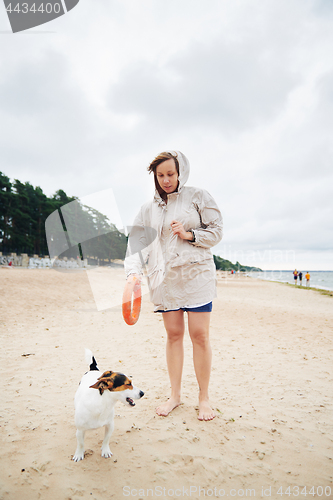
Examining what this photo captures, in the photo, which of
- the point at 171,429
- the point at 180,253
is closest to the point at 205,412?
the point at 171,429

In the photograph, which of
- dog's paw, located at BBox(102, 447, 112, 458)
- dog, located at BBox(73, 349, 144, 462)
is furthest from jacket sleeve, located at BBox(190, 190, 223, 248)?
dog's paw, located at BBox(102, 447, 112, 458)

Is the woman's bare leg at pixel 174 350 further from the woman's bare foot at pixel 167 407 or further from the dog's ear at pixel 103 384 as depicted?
the dog's ear at pixel 103 384

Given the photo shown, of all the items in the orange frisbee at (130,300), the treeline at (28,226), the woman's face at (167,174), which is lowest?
the orange frisbee at (130,300)

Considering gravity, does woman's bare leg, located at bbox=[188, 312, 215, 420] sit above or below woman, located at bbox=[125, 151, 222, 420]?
below

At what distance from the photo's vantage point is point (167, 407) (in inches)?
114

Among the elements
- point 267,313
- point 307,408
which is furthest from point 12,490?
point 267,313

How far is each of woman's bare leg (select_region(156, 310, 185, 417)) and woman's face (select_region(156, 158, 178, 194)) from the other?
124cm

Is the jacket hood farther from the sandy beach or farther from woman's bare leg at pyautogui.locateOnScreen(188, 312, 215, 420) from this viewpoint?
the sandy beach

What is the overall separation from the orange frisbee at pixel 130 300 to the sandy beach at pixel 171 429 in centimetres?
112

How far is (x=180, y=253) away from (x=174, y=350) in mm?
1031

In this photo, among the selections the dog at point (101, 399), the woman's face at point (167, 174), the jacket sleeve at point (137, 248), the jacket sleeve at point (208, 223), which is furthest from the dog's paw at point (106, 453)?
the woman's face at point (167, 174)

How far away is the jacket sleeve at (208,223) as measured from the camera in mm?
2543

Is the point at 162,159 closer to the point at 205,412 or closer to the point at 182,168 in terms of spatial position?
the point at 182,168

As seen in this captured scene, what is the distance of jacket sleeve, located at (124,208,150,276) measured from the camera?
2.63 m
